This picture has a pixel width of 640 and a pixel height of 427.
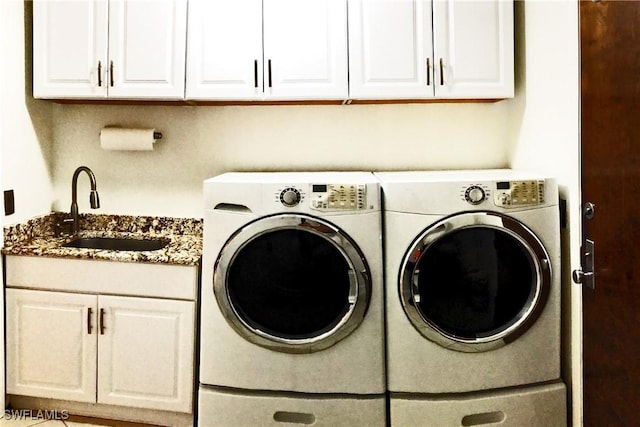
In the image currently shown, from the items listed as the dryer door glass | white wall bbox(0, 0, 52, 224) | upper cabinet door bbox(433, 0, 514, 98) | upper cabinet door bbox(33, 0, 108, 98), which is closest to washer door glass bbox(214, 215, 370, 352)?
the dryer door glass

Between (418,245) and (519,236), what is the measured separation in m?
0.38

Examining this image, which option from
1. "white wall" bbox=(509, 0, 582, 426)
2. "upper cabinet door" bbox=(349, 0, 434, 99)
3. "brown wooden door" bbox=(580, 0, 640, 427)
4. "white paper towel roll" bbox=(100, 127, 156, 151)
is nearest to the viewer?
"brown wooden door" bbox=(580, 0, 640, 427)

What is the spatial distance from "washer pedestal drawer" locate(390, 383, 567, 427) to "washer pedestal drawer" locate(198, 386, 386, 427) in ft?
0.35

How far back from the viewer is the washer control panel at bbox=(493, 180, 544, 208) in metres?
1.96

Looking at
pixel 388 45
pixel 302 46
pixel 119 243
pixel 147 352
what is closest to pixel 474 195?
pixel 388 45

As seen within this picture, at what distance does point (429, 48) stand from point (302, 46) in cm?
56

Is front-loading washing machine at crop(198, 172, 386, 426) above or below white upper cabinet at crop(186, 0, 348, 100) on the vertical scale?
below

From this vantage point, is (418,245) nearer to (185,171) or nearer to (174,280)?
(174,280)

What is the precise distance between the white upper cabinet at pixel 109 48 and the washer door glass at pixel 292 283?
0.82 meters

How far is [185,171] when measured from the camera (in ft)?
8.85

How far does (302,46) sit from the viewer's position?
7.57 feet

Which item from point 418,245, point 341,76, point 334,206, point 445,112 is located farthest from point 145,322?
point 445,112

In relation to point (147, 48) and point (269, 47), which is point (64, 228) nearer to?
point (147, 48)

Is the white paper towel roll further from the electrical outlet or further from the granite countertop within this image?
the electrical outlet
